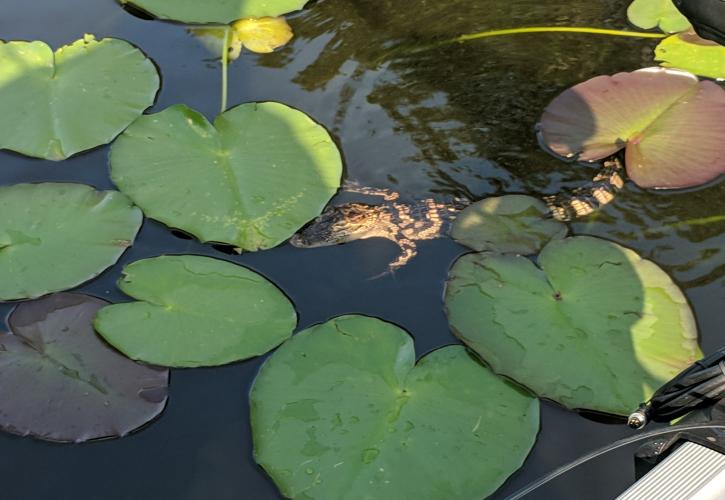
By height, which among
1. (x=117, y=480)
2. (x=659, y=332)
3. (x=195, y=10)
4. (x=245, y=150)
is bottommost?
(x=117, y=480)

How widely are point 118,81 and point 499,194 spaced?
1.21m

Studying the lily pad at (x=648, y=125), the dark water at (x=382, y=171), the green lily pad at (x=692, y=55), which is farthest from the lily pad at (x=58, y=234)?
the green lily pad at (x=692, y=55)

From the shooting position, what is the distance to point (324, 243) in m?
2.06

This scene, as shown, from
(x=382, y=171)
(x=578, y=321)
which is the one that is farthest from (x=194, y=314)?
(x=578, y=321)

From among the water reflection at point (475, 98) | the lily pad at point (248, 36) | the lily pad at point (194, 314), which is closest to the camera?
the lily pad at point (194, 314)

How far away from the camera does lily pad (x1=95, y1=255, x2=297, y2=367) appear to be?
1730mm

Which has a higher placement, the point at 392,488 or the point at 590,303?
the point at 590,303

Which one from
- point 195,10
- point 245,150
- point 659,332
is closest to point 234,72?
point 195,10

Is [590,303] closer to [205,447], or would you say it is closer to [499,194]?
[499,194]

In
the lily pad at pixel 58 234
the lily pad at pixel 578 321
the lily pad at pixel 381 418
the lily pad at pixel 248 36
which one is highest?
the lily pad at pixel 248 36

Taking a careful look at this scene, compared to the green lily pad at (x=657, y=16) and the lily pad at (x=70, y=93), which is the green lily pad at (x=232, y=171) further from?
the green lily pad at (x=657, y=16)

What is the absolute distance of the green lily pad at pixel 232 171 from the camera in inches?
78.8

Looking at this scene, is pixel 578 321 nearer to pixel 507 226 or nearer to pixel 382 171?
pixel 507 226

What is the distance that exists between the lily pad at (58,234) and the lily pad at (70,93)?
0.20 meters
